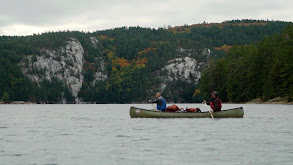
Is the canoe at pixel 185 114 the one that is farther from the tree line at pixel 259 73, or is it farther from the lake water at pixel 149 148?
the tree line at pixel 259 73

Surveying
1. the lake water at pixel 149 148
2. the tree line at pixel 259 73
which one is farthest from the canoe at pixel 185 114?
the tree line at pixel 259 73

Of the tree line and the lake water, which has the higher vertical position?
the tree line

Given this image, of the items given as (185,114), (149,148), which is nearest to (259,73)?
(185,114)

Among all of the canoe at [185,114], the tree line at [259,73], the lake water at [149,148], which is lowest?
the lake water at [149,148]

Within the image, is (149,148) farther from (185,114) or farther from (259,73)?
(259,73)

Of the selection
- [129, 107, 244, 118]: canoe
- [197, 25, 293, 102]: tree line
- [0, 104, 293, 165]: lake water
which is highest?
[197, 25, 293, 102]: tree line

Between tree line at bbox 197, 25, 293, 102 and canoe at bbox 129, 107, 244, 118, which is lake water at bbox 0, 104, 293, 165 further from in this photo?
tree line at bbox 197, 25, 293, 102

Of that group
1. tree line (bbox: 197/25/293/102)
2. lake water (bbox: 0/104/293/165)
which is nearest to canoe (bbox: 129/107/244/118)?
lake water (bbox: 0/104/293/165)

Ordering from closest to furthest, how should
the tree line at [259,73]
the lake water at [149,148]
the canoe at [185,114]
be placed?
1. the lake water at [149,148]
2. the canoe at [185,114]
3. the tree line at [259,73]

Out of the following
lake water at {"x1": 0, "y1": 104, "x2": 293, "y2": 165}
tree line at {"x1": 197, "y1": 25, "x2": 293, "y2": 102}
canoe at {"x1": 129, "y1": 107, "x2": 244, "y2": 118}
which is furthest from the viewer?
tree line at {"x1": 197, "y1": 25, "x2": 293, "y2": 102}

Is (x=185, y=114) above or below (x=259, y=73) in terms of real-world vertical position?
below

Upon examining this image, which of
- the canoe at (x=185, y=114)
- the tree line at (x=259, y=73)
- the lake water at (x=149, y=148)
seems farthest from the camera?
the tree line at (x=259, y=73)

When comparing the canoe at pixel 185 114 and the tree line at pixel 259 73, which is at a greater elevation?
the tree line at pixel 259 73

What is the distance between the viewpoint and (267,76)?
108 m
